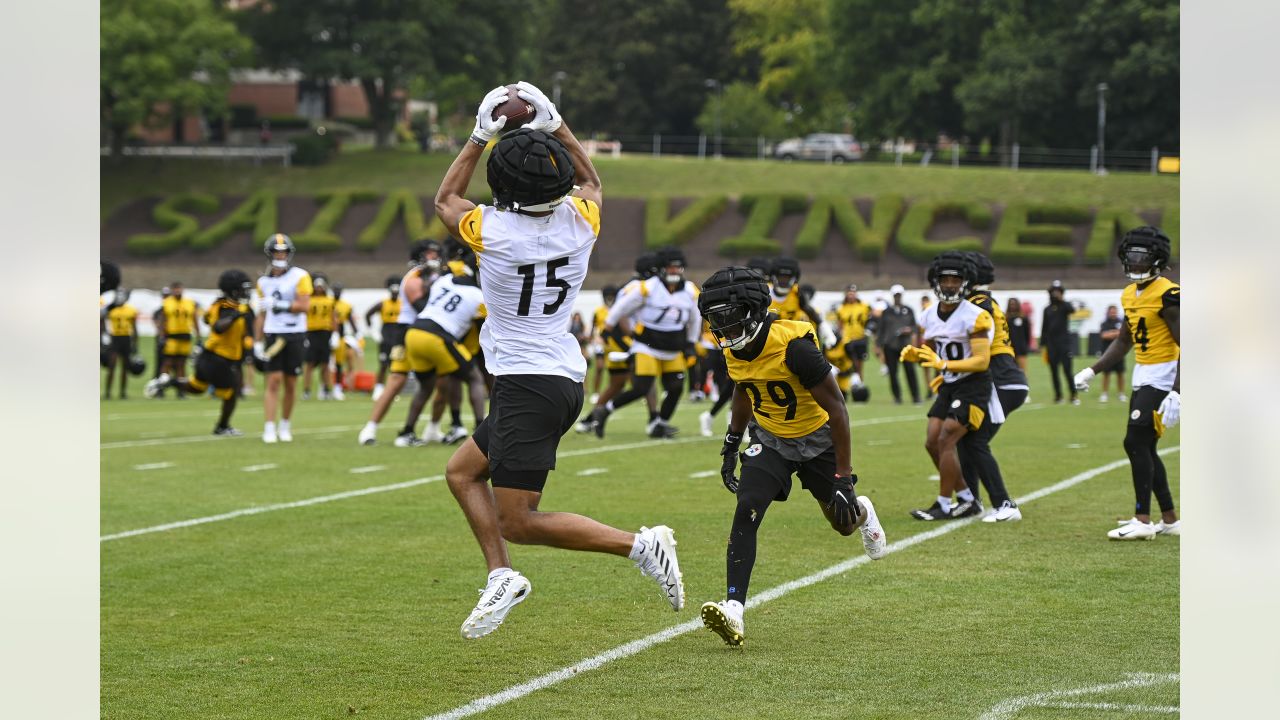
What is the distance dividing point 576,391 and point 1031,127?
6338 centimetres

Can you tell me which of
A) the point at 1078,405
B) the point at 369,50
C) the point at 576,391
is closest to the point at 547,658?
the point at 576,391

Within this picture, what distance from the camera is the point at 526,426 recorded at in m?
6.05

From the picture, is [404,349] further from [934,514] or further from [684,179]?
[684,179]

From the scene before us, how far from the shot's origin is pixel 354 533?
10.0 metres

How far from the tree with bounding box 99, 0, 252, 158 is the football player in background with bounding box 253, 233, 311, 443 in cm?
4426

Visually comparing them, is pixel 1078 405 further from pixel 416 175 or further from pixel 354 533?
pixel 416 175

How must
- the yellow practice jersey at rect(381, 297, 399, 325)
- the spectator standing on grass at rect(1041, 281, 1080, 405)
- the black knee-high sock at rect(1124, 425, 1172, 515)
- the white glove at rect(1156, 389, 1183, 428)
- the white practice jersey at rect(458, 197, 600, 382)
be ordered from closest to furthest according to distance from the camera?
the white practice jersey at rect(458, 197, 600, 382) → the white glove at rect(1156, 389, 1183, 428) → the black knee-high sock at rect(1124, 425, 1172, 515) → the spectator standing on grass at rect(1041, 281, 1080, 405) → the yellow practice jersey at rect(381, 297, 399, 325)

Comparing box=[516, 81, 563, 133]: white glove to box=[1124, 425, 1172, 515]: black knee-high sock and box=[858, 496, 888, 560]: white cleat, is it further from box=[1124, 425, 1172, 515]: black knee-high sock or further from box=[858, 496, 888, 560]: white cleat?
box=[1124, 425, 1172, 515]: black knee-high sock

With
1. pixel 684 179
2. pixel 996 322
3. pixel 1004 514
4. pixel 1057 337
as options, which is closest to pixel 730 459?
pixel 1004 514

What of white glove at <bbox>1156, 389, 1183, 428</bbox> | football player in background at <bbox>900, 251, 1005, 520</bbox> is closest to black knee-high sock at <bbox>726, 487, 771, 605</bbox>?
white glove at <bbox>1156, 389, 1183, 428</bbox>

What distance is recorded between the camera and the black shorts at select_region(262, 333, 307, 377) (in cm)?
1638

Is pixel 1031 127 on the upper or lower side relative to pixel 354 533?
upper

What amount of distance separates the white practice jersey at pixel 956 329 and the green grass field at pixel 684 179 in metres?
44.9

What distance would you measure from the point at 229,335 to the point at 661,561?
11715mm
